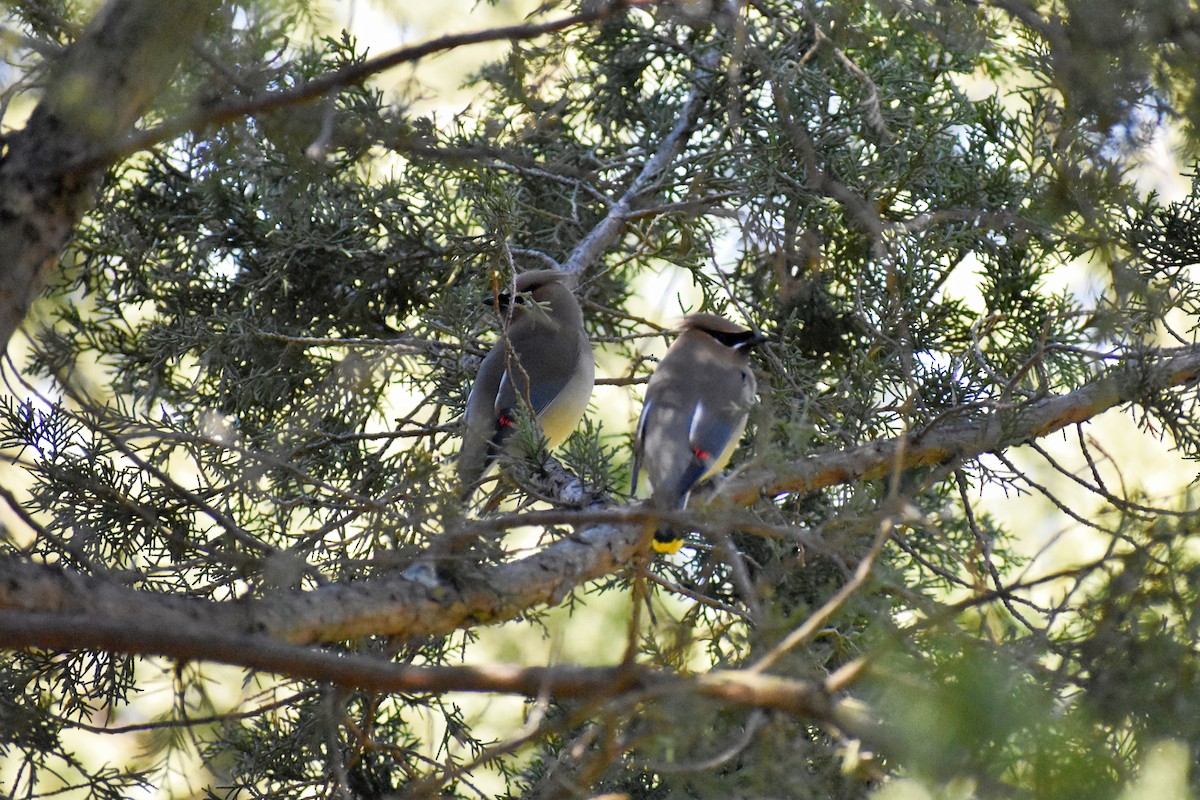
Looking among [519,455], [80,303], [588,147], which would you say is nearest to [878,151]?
[588,147]

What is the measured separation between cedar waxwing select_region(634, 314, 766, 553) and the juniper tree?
15 cm

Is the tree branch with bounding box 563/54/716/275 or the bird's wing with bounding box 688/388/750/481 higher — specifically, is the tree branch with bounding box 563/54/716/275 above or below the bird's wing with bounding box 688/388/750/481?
above

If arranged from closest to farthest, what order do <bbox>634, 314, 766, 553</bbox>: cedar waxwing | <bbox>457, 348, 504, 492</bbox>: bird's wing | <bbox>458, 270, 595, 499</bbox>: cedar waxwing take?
1. <bbox>457, 348, 504, 492</bbox>: bird's wing
2. <bbox>634, 314, 766, 553</bbox>: cedar waxwing
3. <bbox>458, 270, 595, 499</bbox>: cedar waxwing

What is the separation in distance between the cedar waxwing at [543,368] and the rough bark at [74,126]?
6.61 feet

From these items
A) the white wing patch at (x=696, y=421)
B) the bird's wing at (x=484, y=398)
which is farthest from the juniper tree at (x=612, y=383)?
the white wing patch at (x=696, y=421)

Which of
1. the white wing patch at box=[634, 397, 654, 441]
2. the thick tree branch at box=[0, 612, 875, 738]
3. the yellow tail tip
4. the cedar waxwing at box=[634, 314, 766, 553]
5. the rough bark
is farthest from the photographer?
the white wing patch at box=[634, 397, 654, 441]

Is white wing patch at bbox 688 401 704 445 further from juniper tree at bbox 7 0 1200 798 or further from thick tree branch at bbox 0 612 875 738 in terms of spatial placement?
thick tree branch at bbox 0 612 875 738

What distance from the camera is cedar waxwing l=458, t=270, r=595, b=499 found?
4.16 metres

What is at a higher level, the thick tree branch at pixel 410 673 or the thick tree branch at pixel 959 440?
the thick tree branch at pixel 959 440

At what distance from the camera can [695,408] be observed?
4.00 meters

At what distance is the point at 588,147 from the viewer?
456 cm

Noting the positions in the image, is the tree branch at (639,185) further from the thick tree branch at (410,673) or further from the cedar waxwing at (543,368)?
the thick tree branch at (410,673)

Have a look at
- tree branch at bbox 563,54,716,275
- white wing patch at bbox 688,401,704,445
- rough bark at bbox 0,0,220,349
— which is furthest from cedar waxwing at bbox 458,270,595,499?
rough bark at bbox 0,0,220,349

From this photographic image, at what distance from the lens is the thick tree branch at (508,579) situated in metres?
1.77
